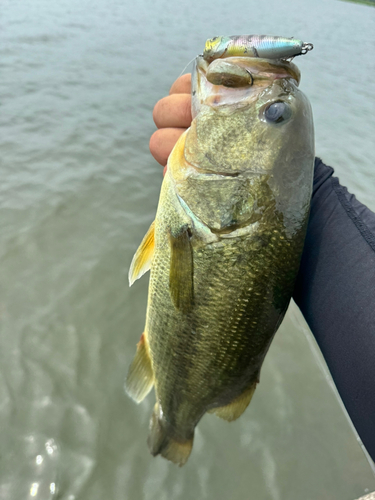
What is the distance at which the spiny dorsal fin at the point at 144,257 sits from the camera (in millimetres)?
1555

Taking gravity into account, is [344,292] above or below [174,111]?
below

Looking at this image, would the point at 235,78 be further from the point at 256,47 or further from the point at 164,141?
the point at 164,141

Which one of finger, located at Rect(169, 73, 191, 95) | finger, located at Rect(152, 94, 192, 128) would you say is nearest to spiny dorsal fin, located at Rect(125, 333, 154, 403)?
finger, located at Rect(152, 94, 192, 128)

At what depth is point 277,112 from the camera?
127 centimetres

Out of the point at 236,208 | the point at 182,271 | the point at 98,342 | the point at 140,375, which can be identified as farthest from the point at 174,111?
the point at 98,342

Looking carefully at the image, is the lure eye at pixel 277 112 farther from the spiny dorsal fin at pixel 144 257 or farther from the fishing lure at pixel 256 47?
the spiny dorsal fin at pixel 144 257

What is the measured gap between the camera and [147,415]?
2.79m

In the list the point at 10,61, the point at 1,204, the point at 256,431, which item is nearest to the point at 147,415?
the point at 256,431

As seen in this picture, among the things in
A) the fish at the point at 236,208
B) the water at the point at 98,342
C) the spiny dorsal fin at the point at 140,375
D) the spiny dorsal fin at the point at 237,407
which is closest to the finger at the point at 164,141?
the fish at the point at 236,208

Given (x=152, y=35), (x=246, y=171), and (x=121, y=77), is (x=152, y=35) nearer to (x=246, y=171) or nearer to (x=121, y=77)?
(x=121, y=77)

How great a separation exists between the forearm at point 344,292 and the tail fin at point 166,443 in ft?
2.93

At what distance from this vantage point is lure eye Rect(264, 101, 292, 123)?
126 centimetres

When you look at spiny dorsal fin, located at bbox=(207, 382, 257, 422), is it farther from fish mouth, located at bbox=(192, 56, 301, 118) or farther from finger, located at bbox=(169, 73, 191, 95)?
finger, located at bbox=(169, 73, 191, 95)

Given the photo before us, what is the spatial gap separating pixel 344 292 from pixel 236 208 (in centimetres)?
60
